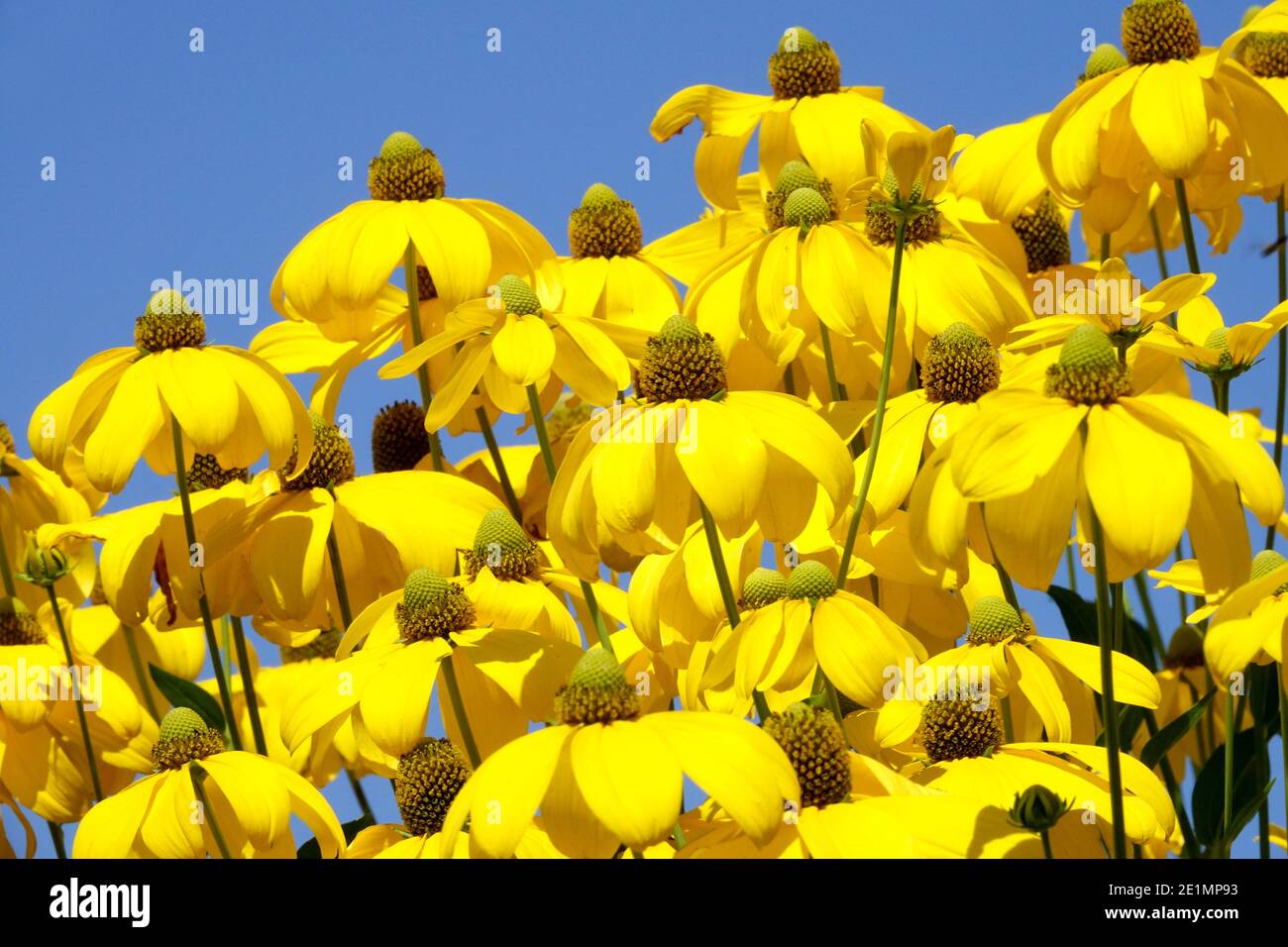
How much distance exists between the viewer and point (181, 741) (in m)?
1.88

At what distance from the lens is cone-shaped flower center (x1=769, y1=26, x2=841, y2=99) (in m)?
2.64

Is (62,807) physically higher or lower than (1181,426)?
lower

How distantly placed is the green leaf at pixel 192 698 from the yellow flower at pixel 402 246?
514 millimetres

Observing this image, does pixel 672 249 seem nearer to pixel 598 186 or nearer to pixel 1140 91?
pixel 598 186

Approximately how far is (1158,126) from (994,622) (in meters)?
0.72

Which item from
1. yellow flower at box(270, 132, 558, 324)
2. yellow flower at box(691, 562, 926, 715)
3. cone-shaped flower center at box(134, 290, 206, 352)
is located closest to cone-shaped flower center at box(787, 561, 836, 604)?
yellow flower at box(691, 562, 926, 715)

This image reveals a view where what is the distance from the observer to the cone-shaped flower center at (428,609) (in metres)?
1.81

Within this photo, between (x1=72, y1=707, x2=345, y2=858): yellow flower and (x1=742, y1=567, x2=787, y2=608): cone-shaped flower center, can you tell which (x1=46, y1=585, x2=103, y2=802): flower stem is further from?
(x1=742, y1=567, x2=787, y2=608): cone-shaped flower center

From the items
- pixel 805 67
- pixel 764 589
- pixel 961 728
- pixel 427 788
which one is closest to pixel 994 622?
pixel 961 728

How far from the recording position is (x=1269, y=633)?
1573mm

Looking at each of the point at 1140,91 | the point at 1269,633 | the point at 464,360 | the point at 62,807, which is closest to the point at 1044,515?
the point at 1269,633

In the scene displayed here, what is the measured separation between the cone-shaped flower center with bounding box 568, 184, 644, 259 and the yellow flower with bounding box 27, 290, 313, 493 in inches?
26.1

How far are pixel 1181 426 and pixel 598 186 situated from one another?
4.67 feet

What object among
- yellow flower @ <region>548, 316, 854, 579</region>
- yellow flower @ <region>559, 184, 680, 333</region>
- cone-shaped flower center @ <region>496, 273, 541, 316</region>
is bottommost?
yellow flower @ <region>548, 316, 854, 579</region>
